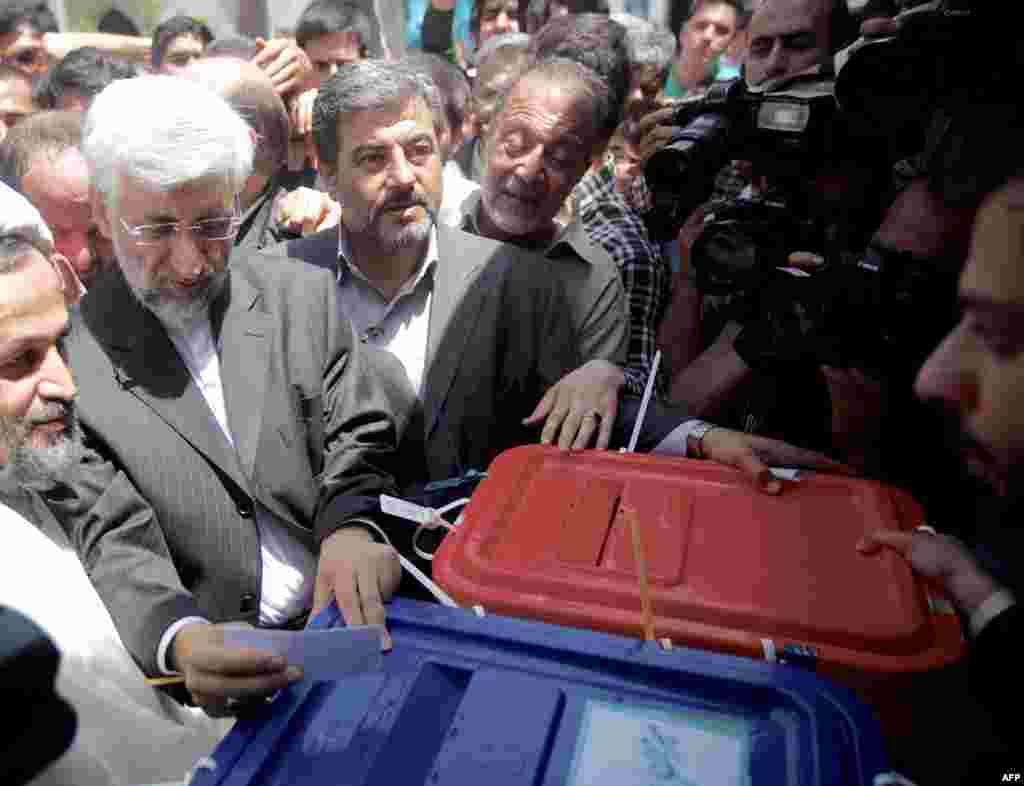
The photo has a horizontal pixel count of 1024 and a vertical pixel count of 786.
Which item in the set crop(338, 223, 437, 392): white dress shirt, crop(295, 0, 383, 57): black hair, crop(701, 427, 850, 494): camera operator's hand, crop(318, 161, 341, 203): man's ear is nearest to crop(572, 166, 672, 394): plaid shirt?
crop(338, 223, 437, 392): white dress shirt

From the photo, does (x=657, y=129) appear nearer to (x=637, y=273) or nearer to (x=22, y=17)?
(x=637, y=273)

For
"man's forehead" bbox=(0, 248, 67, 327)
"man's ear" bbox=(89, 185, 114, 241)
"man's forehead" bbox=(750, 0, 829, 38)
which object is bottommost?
"man's forehead" bbox=(0, 248, 67, 327)

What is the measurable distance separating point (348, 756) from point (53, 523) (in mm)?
692

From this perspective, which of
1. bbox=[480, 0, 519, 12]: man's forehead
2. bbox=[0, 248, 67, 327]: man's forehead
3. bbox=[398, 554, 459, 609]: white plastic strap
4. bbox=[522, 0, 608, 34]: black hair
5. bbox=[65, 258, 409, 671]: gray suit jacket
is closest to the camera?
bbox=[398, 554, 459, 609]: white plastic strap

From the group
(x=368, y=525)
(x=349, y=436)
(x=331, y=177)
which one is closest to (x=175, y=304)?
(x=349, y=436)

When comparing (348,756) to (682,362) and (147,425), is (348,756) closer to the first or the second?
(147,425)

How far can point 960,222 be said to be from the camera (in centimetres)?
72

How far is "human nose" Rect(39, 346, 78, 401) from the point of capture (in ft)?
3.97

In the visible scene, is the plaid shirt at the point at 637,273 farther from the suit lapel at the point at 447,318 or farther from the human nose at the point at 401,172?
the human nose at the point at 401,172

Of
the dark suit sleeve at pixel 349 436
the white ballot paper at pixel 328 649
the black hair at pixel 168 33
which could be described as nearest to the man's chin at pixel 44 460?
the dark suit sleeve at pixel 349 436

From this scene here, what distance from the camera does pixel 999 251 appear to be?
0.55 metres

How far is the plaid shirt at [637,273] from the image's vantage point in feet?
7.25

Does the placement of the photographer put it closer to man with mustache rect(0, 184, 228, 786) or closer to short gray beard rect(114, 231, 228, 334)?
short gray beard rect(114, 231, 228, 334)

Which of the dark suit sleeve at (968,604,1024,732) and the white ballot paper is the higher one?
the dark suit sleeve at (968,604,1024,732)
